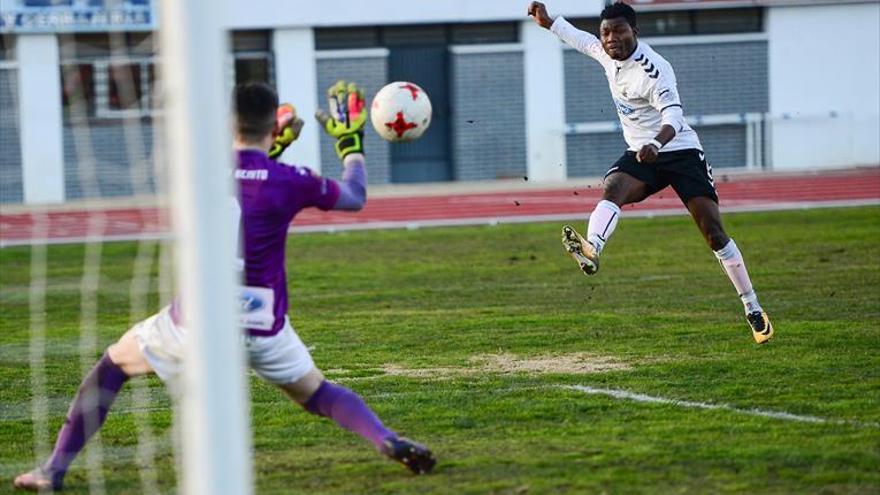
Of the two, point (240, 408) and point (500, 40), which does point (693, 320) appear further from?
point (500, 40)

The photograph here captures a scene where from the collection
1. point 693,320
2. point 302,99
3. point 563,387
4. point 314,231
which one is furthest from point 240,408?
point 302,99

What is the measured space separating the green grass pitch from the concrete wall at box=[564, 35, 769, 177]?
16.1 m

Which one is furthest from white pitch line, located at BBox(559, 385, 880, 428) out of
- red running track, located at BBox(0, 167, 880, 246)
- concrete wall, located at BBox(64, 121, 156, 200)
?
concrete wall, located at BBox(64, 121, 156, 200)

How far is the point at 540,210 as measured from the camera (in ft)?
85.1

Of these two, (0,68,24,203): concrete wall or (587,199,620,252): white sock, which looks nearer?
(587,199,620,252): white sock

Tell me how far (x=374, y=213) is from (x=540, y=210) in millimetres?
2852

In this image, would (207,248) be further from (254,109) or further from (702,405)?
(702,405)

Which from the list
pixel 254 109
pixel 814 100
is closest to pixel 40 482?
pixel 254 109

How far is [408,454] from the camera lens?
6664 mm

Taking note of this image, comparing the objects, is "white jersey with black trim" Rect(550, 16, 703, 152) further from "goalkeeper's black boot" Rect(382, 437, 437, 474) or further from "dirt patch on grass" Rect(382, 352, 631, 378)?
"goalkeeper's black boot" Rect(382, 437, 437, 474)

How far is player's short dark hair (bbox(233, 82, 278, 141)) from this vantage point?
258 inches

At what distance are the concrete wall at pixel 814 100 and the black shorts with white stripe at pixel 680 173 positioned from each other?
24.3 metres

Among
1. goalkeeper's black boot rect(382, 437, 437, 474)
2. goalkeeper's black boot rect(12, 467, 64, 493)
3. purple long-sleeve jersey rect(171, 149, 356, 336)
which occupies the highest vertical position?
purple long-sleeve jersey rect(171, 149, 356, 336)

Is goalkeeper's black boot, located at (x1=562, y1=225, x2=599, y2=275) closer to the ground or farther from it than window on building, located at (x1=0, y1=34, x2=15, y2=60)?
closer to the ground
